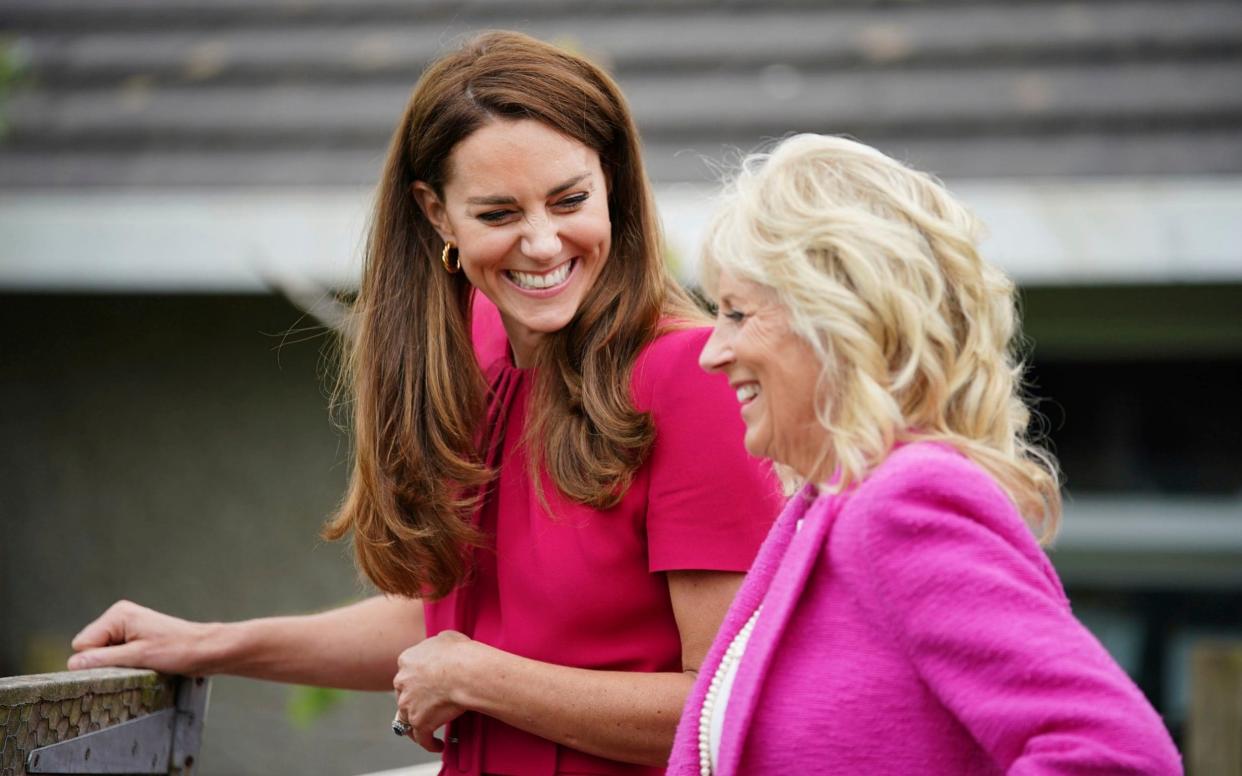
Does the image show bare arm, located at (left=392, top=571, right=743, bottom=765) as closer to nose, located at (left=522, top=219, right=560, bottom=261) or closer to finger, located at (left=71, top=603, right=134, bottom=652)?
nose, located at (left=522, top=219, right=560, bottom=261)

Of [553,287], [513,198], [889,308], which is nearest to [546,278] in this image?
[553,287]

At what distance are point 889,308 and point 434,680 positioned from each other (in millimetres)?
875

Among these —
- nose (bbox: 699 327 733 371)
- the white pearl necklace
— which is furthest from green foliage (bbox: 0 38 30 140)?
the white pearl necklace

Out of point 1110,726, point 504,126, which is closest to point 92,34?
point 504,126

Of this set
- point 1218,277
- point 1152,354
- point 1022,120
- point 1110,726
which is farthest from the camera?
point 1152,354

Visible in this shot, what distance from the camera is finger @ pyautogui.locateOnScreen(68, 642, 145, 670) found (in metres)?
2.28

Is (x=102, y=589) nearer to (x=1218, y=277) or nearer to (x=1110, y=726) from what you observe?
(x=1218, y=277)

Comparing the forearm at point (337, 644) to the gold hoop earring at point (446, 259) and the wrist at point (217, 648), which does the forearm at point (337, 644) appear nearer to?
the wrist at point (217, 648)

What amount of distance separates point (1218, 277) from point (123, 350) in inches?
136

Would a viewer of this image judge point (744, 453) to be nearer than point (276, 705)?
Yes

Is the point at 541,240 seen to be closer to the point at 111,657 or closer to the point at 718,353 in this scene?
the point at 718,353

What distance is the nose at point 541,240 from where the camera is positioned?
2.11 m

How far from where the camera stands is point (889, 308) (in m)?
1.48

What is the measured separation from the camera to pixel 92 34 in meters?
5.03
